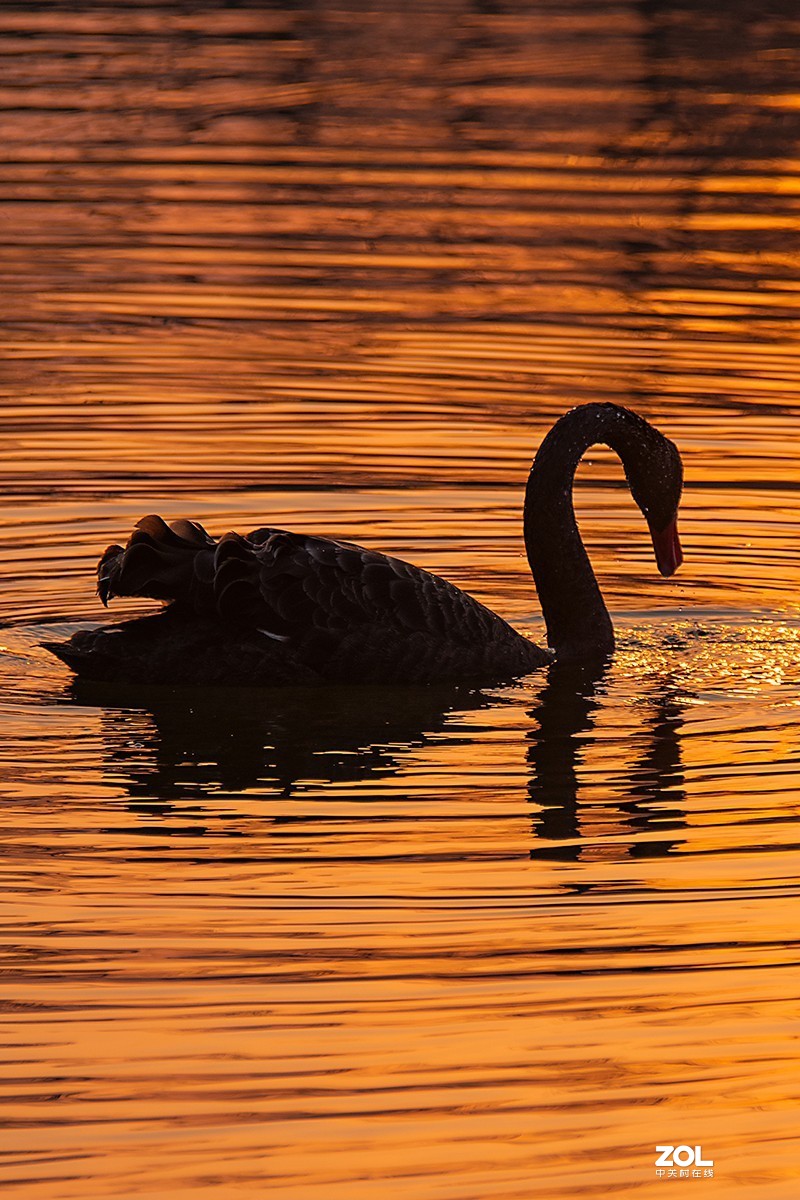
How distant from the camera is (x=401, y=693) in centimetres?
894

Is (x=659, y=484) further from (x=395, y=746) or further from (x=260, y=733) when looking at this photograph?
(x=260, y=733)

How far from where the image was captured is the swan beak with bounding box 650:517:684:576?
31.9 ft

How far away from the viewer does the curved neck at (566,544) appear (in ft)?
31.0

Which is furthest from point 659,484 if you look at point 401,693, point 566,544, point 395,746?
point 395,746

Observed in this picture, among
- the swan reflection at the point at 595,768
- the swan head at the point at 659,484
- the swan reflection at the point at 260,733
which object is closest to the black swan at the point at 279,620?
the swan reflection at the point at 260,733

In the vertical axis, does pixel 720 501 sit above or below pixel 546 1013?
above

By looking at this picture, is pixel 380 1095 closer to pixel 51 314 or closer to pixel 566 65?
pixel 51 314

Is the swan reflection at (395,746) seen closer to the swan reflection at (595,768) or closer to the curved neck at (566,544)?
the swan reflection at (595,768)

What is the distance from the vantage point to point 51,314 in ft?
49.2

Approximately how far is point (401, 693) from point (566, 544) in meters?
1.01

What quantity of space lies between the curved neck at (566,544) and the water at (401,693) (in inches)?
8.4

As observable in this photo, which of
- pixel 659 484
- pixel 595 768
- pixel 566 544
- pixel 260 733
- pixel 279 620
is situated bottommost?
pixel 595 768

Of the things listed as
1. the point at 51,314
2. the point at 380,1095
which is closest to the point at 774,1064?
the point at 380,1095

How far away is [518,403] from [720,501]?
1.91 m
